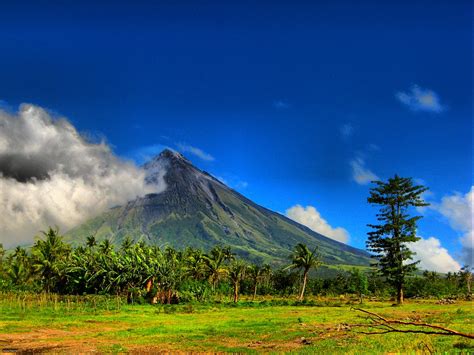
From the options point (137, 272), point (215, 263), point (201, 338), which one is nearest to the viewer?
point (201, 338)

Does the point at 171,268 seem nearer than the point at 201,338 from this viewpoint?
No

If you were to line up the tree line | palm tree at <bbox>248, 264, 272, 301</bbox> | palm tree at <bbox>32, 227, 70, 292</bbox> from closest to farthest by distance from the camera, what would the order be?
the tree line → palm tree at <bbox>32, 227, 70, 292</bbox> → palm tree at <bbox>248, 264, 272, 301</bbox>

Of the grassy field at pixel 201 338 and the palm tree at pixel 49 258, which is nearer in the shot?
the grassy field at pixel 201 338

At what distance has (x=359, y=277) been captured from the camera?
318ft

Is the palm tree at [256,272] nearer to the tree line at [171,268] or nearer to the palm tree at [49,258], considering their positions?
the tree line at [171,268]

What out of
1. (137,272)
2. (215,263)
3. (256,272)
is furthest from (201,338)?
(256,272)

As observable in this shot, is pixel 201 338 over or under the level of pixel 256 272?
over

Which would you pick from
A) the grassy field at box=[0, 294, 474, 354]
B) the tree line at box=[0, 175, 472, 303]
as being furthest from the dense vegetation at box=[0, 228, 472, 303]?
the grassy field at box=[0, 294, 474, 354]

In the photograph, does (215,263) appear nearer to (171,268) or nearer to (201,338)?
(171,268)

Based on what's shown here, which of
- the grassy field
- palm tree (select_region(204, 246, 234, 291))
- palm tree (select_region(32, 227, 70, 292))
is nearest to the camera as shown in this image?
the grassy field

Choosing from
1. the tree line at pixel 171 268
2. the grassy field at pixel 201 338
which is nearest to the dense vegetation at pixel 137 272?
the tree line at pixel 171 268

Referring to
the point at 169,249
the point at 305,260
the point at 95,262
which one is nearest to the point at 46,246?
the point at 95,262

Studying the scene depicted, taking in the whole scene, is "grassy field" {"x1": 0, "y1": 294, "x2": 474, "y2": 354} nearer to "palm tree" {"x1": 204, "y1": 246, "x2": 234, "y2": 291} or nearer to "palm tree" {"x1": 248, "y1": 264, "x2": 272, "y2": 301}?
"palm tree" {"x1": 204, "y1": 246, "x2": 234, "y2": 291}

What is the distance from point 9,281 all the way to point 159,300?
32661 mm
